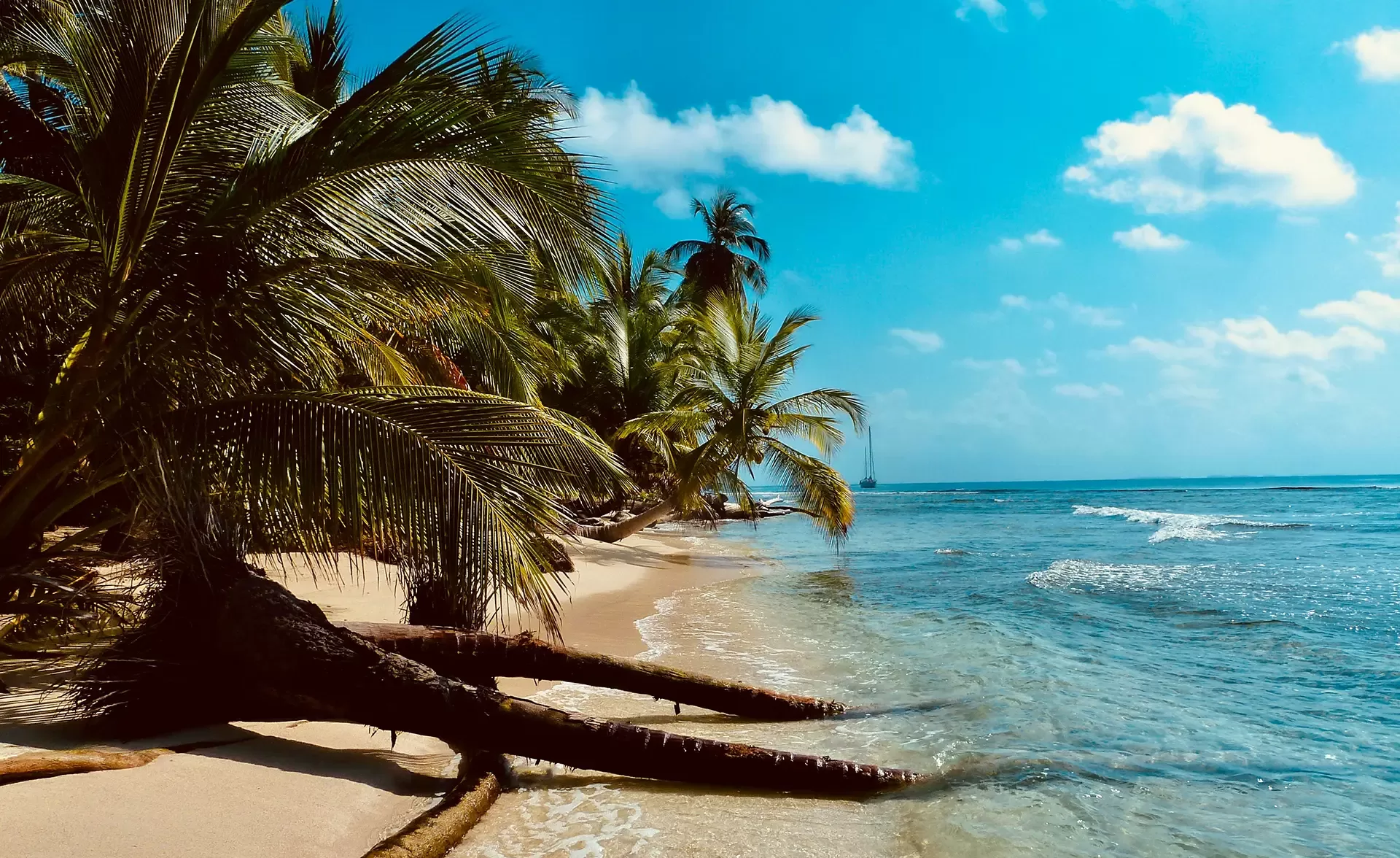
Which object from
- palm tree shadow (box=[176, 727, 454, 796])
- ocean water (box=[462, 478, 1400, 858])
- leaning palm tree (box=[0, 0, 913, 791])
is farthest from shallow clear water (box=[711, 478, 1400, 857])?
palm tree shadow (box=[176, 727, 454, 796])

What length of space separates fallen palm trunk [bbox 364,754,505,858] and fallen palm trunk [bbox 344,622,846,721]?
601mm

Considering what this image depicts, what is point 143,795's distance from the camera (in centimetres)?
302

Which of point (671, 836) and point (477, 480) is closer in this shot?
point (671, 836)

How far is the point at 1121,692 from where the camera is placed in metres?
6.72

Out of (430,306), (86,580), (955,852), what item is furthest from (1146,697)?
(86,580)

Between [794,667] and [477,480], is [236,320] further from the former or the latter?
[794,667]

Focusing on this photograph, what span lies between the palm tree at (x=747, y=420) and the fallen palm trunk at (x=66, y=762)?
480 inches

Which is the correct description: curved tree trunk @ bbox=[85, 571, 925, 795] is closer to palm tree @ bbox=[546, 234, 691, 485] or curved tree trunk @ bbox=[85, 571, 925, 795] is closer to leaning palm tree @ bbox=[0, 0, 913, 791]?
leaning palm tree @ bbox=[0, 0, 913, 791]

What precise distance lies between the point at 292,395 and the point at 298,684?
141cm

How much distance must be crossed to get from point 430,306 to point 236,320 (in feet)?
3.37

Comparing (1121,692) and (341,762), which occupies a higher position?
(341,762)

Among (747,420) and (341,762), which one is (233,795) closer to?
(341,762)

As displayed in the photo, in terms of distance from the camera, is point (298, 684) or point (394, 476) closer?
→ point (298, 684)

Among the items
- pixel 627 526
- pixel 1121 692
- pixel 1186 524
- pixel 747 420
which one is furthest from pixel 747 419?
pixel 1186 524
